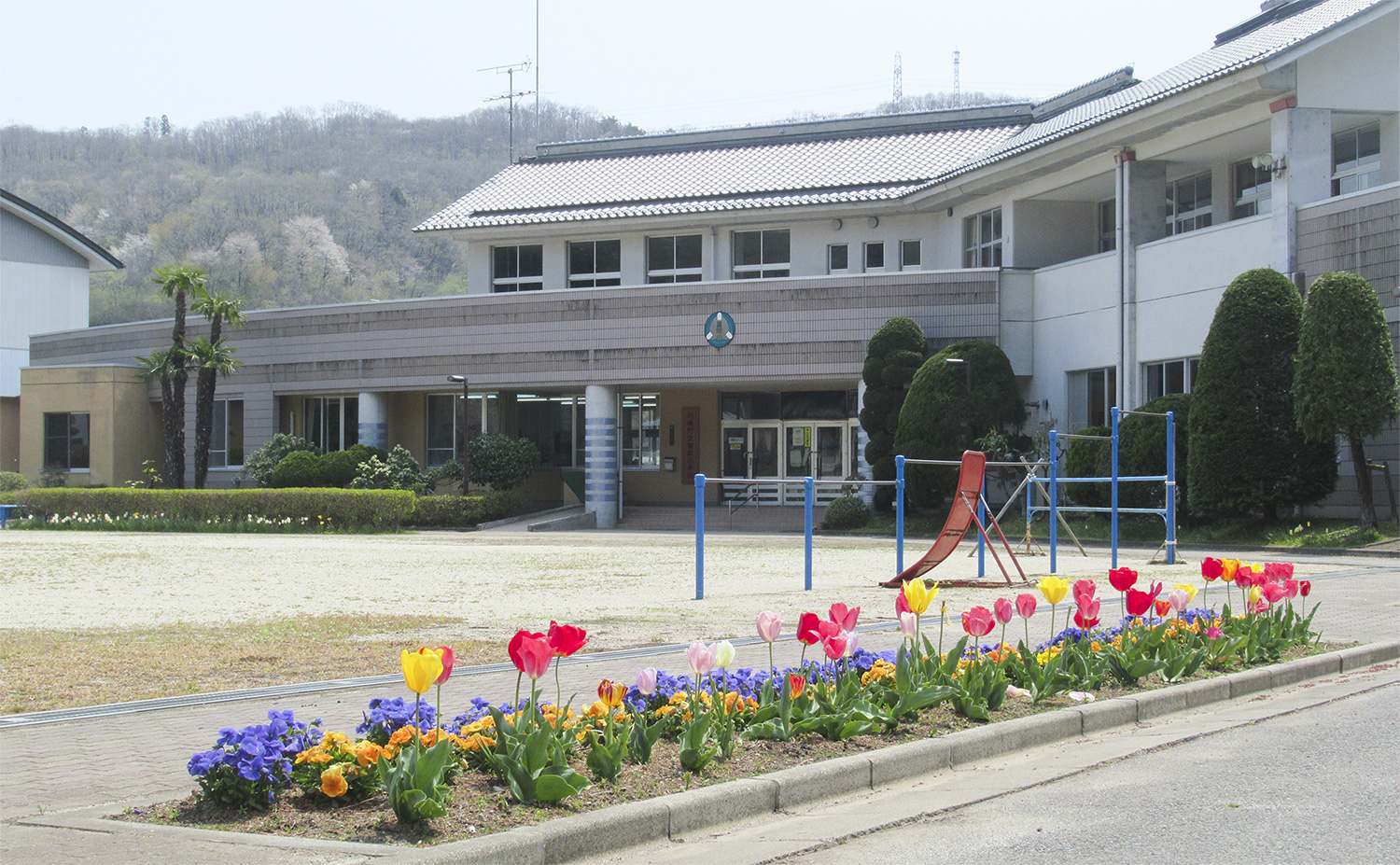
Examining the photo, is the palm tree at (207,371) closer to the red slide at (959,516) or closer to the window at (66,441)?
the window at (66,441)

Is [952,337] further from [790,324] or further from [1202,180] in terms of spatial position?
[1202,180]

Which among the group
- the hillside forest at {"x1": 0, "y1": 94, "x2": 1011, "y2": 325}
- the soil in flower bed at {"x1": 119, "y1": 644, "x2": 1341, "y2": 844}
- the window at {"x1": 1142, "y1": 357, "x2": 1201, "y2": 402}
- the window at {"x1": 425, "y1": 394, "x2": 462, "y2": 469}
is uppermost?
the hillside forest at {"x1": 0, "y1": 94, "x2": 1011, "y2": 325}

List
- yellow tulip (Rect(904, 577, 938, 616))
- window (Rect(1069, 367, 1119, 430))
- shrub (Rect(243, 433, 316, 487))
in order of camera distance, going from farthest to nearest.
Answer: shrub (Rect(243, 433, 316, 487))
window (Rect(1069, 367, 1119, 430))
yellow tulip (Rect(904, 577, 938, 616))

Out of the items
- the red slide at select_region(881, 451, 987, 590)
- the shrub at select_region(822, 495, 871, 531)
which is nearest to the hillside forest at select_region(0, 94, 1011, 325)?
the shrub at select_region(822, 495, 871, 531)

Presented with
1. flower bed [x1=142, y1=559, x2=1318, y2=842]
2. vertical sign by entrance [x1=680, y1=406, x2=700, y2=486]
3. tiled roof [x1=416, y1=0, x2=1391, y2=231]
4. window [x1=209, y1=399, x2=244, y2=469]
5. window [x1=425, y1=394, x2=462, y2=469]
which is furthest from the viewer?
window [x1=209, y1=399, x2=244, y2=469]

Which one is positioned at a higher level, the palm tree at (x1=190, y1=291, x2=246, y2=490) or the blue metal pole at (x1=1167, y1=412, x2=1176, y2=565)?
the palm tree at (x1=190, y1=291, x2=246, y2=490)

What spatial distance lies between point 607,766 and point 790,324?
25463 millimetres

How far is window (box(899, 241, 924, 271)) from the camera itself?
32.6 meters

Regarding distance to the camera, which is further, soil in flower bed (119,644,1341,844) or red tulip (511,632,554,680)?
red tulip (511,632,554,680)

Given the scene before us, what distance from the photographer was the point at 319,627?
1105cm

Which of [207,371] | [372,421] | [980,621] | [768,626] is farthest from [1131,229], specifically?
[207,371]

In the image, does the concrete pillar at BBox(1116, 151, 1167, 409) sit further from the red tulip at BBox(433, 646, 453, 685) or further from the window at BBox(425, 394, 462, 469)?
the red tulip at BBox(433, 646, 453, 685)

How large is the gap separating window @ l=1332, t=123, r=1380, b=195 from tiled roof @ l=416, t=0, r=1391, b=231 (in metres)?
5.79

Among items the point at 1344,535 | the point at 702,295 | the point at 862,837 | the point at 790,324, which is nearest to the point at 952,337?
the point at 790,324
